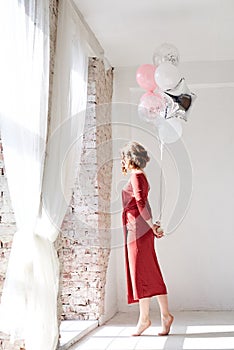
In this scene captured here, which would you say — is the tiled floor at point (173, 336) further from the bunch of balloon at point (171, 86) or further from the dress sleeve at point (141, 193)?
the bunch of balloon at point (171, 86)

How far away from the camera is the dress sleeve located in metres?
4.83

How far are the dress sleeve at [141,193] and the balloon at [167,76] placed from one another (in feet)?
2.27

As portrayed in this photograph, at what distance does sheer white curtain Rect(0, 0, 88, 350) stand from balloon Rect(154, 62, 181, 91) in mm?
1179

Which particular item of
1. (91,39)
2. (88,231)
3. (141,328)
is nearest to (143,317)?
(141,328)

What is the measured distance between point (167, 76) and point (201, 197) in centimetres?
216

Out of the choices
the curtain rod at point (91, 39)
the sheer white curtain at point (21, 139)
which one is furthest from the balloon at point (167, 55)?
the sheer white curtain at point (21, 139)

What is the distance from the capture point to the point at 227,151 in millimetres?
6605

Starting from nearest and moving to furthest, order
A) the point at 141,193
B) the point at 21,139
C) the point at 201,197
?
the point at 21,139
the point at 141,193
the point at 201,197

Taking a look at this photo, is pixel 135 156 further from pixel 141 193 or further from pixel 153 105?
pixel 153 105

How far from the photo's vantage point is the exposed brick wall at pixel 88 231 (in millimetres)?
5453

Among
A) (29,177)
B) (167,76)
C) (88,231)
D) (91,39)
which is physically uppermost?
(91,39)

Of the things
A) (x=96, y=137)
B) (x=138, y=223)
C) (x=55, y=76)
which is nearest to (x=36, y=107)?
(x=55, y=76)

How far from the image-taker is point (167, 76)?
4.71 meters

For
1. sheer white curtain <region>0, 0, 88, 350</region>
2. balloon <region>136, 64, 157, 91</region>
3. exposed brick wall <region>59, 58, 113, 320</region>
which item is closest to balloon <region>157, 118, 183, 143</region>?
balloon <region>136, 64, 157, 91</region>
